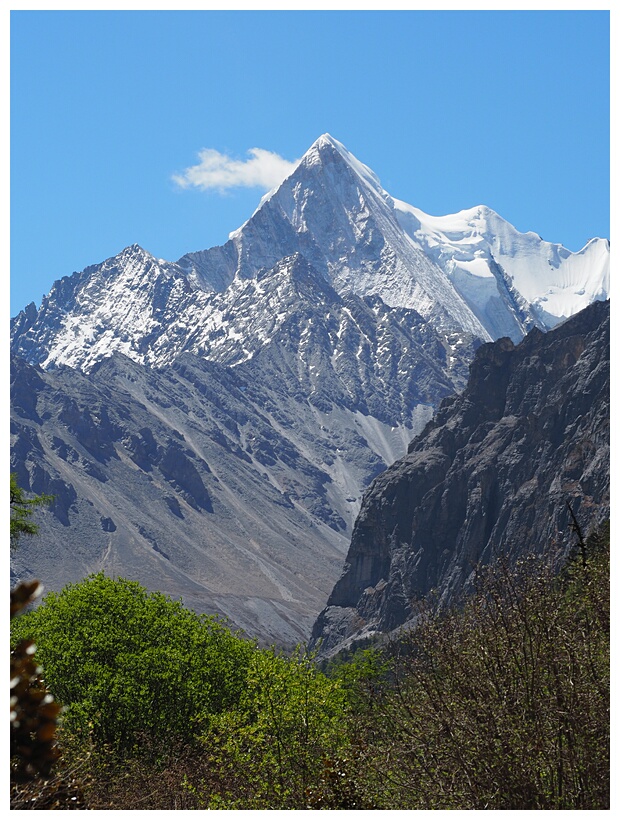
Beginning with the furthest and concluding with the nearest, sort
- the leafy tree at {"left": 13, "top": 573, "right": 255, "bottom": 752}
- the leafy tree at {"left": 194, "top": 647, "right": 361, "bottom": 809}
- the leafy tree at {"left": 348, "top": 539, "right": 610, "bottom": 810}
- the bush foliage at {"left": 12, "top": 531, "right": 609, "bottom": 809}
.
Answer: the leafy tree at {"left": 13, "top": 573, "right": 255, "bottom": 752}
the leafy tree at {"left": 194, "top": 647, "right": 361, "bottom": 809}
the bush foliage at {"left": 12, "top": 531, "right": 609, "bottom": 809}
the leafy tree at {"left": 348, "top": 539, "right": 610, "bottom": 810}

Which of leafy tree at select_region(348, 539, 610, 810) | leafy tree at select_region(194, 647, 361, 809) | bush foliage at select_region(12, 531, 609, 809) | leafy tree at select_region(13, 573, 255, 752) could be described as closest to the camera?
leafy tree at select_region(348, 539, 610, 810)

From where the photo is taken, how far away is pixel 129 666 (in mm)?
31297

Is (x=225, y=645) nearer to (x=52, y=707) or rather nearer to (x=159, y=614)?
(x=159, y=614)

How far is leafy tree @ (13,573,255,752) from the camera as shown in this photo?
101 feet

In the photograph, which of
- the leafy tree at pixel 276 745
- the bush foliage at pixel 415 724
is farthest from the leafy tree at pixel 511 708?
the leafy tree at pixel 276 745

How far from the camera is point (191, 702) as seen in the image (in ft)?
105

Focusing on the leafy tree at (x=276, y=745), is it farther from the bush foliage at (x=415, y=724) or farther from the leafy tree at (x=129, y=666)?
the leafy tree at (x=129, y=666)

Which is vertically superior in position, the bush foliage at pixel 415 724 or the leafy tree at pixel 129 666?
the leafy tree at pixel 129 666

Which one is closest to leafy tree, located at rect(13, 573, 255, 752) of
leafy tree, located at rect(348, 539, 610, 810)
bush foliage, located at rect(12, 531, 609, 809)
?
bush foliage, located at rect(12, 531, 609, 809)

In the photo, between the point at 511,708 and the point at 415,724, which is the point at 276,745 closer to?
the point at 415,724

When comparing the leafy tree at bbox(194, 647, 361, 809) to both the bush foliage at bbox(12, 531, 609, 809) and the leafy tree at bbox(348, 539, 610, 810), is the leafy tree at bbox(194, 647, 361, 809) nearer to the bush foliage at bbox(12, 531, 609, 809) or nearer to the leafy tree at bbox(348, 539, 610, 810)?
the bush foliage at bbox(12, 531, 609, 809)

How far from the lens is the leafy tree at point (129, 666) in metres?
30.7

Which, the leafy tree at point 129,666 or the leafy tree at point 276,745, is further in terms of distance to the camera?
the leafy tree at point 129,666
